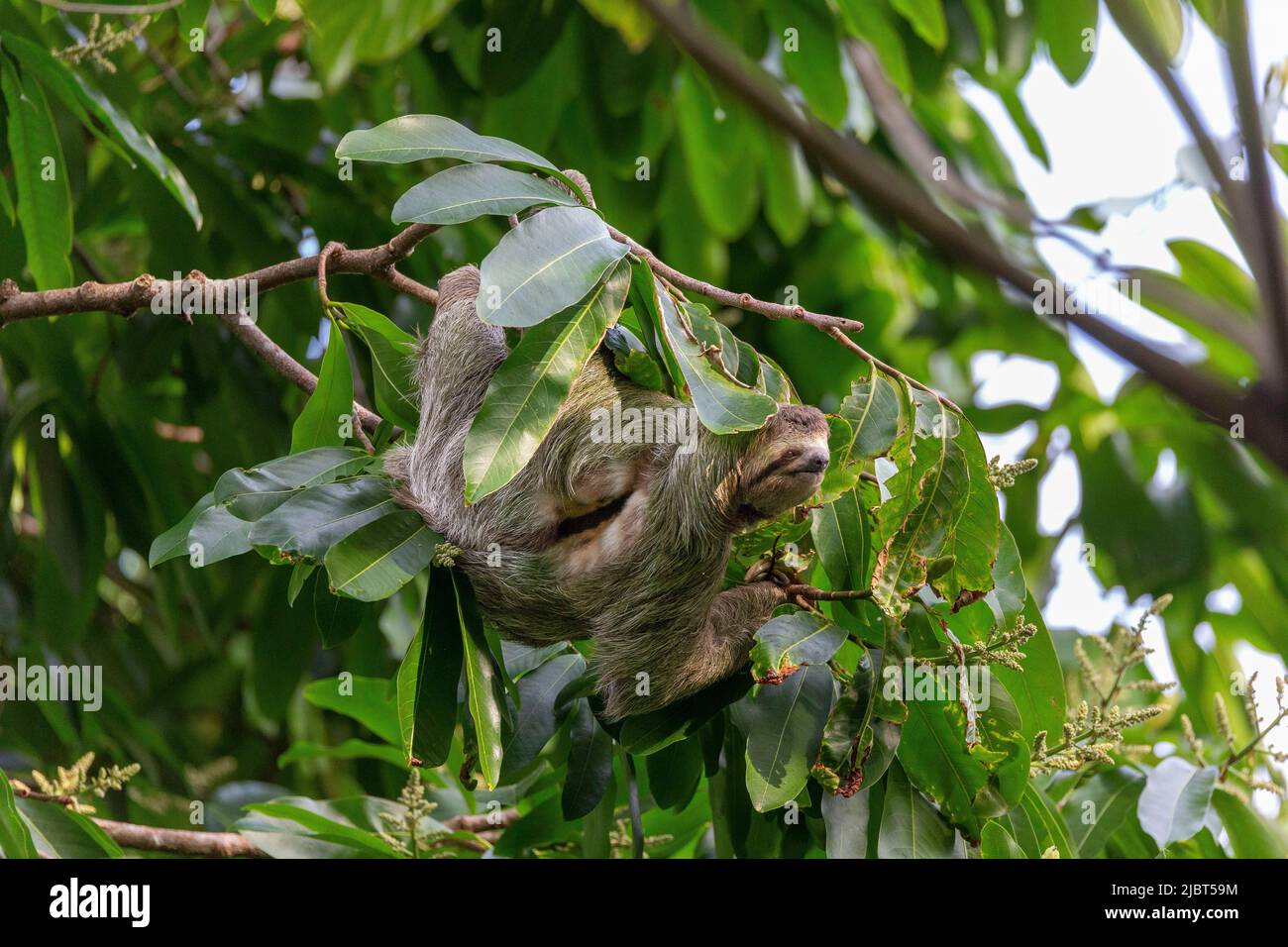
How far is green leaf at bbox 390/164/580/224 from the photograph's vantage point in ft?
7.84

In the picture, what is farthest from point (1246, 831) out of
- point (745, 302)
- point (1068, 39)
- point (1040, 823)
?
point (1068, 39)

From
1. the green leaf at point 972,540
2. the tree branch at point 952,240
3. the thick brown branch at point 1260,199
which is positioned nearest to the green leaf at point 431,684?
the green leaf at point 972,540

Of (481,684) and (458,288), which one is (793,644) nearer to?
(481,684)

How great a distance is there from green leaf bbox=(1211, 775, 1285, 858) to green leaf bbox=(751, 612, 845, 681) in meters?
1.71

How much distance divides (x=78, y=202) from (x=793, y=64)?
3.12 meters

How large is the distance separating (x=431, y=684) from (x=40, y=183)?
250cm

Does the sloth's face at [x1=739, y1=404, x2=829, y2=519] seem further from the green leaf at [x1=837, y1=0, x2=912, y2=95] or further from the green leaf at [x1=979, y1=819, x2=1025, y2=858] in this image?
the green leaf at [x1=837, y1=0, x2=912, y2=95]

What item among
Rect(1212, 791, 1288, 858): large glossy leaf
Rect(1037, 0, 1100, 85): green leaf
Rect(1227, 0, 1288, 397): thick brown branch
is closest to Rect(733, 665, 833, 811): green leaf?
Rect(1212, 791, 1288, 858): large glossy leaf

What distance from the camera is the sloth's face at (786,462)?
2.38 m

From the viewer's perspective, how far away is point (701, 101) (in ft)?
18.0

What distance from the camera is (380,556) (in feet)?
8.46

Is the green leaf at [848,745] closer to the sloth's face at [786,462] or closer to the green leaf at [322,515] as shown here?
the sloth's face at [786,462]

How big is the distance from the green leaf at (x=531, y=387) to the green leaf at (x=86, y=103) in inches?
90.0

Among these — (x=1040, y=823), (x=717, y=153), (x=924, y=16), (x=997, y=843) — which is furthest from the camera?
(x=717, y=153)
